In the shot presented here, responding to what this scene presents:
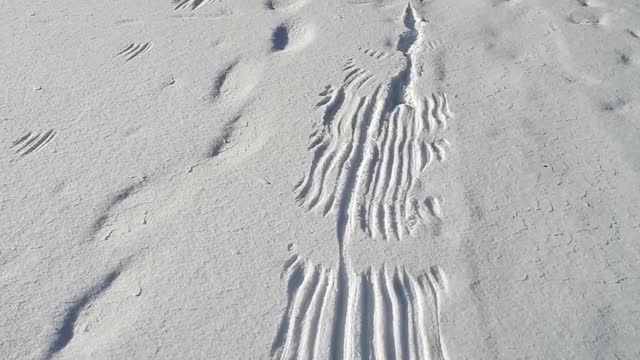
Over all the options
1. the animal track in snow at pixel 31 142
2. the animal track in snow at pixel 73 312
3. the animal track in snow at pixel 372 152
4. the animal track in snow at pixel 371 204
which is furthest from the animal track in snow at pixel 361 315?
the animal track in snow at pixel 31 142

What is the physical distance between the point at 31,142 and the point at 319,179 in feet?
3.40

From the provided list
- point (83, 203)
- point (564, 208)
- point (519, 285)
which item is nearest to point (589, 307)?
point (519, 285)

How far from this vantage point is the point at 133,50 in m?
3.08

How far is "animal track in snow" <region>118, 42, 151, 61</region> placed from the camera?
120 inches

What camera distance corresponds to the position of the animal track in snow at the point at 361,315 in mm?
1955

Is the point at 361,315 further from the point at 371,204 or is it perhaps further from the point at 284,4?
the point at 284,4

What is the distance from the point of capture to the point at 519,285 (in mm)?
2139

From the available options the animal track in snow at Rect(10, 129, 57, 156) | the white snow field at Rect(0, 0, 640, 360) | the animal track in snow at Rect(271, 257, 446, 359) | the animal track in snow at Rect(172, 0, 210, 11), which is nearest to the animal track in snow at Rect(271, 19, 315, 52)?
the white snow field at Rect(0, 0, 640, 360)

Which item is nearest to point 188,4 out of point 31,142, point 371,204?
point 31,142

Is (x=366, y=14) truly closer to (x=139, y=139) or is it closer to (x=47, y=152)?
(x=139, y=139)

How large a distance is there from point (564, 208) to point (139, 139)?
149 centimetres

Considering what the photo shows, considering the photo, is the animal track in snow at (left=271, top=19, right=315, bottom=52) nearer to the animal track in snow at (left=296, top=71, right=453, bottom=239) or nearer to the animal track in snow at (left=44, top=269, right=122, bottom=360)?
the animal track in snow at (left=296, top=71, right=453, bottom=239)

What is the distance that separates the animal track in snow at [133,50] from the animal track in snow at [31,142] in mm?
558

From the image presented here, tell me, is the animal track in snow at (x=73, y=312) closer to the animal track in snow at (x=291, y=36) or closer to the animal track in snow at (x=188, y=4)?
the animal track in snow at (x=291, y=36)
